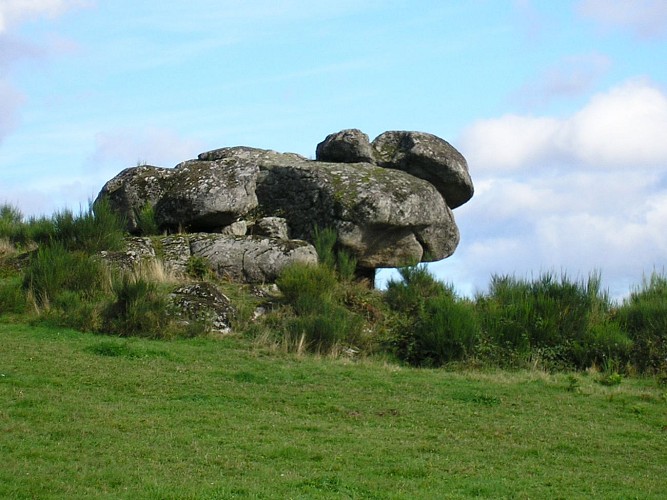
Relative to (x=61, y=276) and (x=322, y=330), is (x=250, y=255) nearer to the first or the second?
(x=322, y=330)

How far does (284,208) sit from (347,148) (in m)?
3.36

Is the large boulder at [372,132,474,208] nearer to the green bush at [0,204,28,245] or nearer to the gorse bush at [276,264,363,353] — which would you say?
the gorse bush at [276,264,363,353]

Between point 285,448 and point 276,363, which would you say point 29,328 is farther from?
point 285,448

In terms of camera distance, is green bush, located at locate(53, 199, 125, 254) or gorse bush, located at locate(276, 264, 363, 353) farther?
green bush, located at locate(53, 199, 125, 254)

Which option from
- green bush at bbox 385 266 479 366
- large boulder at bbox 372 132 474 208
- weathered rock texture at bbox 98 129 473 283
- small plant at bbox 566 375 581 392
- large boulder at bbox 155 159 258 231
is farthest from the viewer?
large boulder at bbox 372 132 474 208

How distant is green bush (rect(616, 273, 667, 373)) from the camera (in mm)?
21500

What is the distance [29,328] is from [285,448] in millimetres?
9846

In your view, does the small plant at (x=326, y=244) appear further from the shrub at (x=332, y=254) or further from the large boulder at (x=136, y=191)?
the large boulder at (x=136, y=191)

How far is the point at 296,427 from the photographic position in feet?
47.2

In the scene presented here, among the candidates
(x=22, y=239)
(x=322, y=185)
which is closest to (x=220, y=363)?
(x=322, y=185)

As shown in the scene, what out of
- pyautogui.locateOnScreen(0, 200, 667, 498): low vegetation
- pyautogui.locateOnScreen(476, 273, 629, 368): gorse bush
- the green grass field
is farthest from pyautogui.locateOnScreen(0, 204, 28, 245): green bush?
pyautogui.locateOnScreen(476, 273, 629, 368): gorse bush

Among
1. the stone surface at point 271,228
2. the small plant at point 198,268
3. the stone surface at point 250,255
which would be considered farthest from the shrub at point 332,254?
the small plant at point 198,268

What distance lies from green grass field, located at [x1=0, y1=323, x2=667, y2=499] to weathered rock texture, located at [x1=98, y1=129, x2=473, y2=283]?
5295mm

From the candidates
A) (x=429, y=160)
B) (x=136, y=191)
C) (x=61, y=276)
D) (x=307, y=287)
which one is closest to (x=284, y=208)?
(x=136, y=191)
